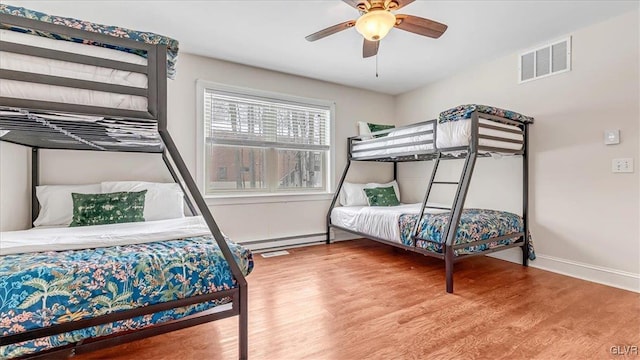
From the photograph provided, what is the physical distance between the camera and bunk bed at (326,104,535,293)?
8.16 ft

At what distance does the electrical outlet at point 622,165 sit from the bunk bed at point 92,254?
3.20 metres

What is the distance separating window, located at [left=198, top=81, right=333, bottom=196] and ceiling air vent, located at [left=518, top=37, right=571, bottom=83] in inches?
92.8

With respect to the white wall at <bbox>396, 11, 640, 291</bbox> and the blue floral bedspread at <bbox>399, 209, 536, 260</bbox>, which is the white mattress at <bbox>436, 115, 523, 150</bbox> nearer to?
the white wall at <bbox>396, 11, 640, 291</bbox>

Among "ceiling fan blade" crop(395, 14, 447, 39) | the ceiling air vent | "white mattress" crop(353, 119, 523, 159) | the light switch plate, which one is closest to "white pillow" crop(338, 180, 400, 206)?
"white mattress" crop(353, 119, 523, 159)

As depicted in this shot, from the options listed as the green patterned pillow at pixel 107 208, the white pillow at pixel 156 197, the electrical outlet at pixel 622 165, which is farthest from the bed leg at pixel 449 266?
the green patterned pillow at pixel 107 208

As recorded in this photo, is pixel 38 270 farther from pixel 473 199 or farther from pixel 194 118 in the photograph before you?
pixel 473 199

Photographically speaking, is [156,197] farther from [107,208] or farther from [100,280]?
[100,280]

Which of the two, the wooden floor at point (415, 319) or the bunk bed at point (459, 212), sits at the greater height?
the bunk bed at point (459, 212)

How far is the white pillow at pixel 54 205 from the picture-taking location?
2482 mm

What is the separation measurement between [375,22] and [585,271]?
2.93 m

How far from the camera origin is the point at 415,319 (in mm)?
1898

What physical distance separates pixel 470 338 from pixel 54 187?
139 inches

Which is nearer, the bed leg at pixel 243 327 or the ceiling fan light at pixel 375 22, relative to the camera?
the bed leg at pixel 243 327

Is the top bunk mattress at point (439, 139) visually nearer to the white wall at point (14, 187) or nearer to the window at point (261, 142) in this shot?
the window at point (261, 142)
